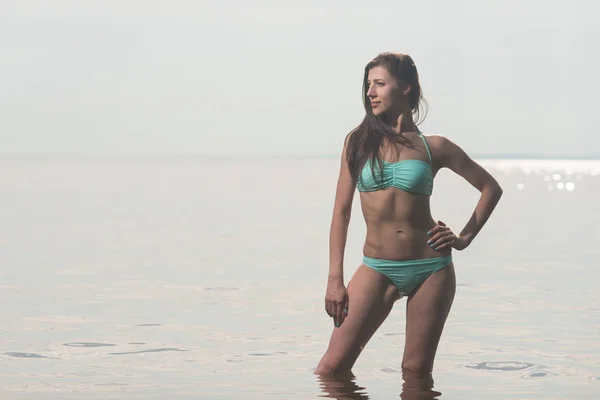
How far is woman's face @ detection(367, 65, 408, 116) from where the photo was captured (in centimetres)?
809

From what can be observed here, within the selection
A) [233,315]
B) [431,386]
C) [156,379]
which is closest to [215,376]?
[156,379]

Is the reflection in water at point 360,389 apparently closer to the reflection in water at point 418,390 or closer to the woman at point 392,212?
the reflection in water at point 418,390

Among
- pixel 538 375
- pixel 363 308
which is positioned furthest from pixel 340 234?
pixel 538 375

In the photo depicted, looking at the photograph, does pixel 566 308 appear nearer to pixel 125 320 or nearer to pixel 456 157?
pixel 125 320

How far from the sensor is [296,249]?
87.2 feet

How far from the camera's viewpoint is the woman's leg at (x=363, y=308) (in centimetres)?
817

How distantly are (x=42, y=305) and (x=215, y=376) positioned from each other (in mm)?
6010

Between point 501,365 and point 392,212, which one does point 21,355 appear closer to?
point 501,365

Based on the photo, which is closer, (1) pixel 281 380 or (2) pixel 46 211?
(1) pixel 281 380

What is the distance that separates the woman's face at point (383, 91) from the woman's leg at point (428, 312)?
1137 mm

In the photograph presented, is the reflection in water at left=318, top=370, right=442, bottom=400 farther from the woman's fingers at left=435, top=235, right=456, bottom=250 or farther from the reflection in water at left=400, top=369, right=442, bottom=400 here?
the woman's fingers at left=435, top=235, right=456, bottom=250

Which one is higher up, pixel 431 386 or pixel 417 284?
pixel 417 284

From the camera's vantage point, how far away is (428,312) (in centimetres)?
826

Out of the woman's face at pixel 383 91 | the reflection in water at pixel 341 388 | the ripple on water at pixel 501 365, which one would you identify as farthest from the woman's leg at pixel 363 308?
the ripple on water at pixel 501 365
